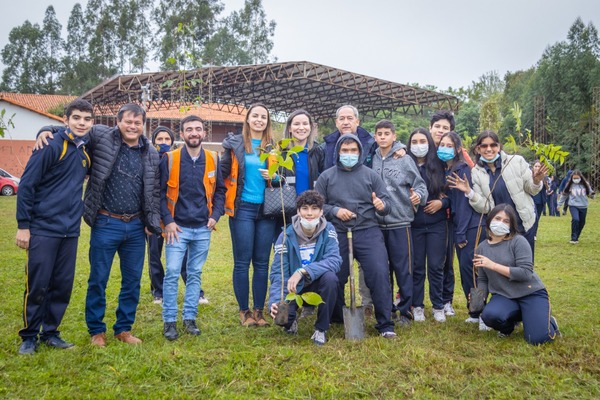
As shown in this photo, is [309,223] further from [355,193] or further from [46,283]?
[46,283]

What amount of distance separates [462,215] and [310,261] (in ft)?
5.66

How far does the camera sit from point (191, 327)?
15.4 ft

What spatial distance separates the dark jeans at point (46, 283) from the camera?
401cm

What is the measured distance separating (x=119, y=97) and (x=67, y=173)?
26.1 metres

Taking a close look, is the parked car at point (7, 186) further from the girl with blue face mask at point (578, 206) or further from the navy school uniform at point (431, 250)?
the navy school uniform at point (431, 250)

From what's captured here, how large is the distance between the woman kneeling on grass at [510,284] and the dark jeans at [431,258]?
485 millimetres

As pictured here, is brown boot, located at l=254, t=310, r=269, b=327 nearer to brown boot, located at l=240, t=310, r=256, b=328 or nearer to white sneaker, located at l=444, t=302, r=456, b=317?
brown boot, located at l=240, t=310, r=256, b=328

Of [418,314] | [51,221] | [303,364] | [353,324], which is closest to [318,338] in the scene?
[353,324]

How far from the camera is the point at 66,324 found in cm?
497

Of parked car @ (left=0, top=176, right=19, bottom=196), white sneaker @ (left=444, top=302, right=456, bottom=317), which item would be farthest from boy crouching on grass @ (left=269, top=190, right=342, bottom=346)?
parked car @ (left=0, top=176, right=19, bottom=196)

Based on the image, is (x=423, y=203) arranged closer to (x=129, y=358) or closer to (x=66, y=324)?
(x=129, y=358)

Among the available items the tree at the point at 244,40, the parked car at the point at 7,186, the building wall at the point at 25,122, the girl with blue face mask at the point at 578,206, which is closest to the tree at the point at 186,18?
the tree at the point at 244,40

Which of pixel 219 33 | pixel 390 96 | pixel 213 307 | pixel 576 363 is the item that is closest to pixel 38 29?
pixel 219 33

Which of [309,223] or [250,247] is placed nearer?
[309,223]
